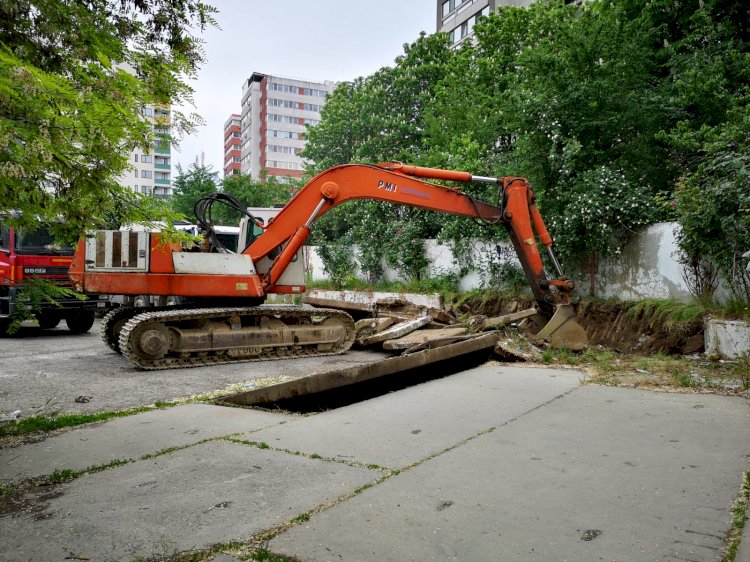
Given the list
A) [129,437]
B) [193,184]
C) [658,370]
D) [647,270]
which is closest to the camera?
[129,437]

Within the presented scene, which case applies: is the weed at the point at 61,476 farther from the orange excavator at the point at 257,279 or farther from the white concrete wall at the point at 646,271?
the white concrete wall at the point at 646,271

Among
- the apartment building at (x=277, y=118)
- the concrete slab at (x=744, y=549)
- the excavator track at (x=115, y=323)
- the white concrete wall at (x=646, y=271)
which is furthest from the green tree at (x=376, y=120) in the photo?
the apartment building at (x=277, y=118)

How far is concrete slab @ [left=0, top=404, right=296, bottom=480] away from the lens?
12.5ft

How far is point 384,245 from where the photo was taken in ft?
57.3

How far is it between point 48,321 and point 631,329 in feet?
41.7

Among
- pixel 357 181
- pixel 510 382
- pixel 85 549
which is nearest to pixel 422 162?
pixel 357 181

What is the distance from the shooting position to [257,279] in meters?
9.52

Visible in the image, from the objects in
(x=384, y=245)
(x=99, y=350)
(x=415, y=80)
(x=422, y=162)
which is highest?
(x=415, y=80)

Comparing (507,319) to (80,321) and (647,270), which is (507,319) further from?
(80,321)

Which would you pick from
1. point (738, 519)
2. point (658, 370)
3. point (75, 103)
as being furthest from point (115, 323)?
point (738, 519)

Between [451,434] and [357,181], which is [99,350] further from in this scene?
[451,434]

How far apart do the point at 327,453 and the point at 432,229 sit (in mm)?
13350

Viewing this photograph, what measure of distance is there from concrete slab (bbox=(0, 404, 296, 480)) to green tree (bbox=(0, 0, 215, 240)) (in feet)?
5.01

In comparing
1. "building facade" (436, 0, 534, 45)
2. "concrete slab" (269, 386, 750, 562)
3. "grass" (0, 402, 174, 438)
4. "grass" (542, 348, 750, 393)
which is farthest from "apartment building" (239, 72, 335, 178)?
"concrete slab" (269, 386, 750, 562)
